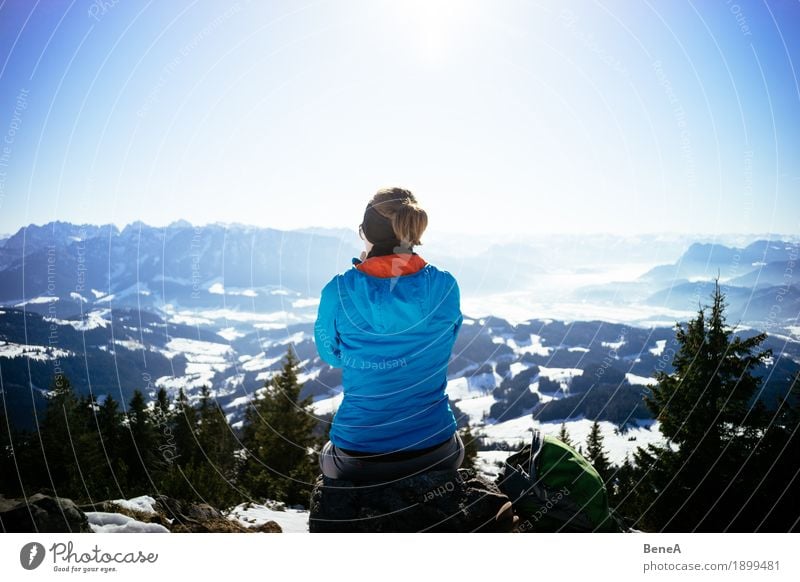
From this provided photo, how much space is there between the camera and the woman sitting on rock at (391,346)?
3678mm

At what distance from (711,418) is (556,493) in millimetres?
10555

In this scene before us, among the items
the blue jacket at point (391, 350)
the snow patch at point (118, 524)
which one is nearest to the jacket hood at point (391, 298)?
the blue jacket at point (391, 350)

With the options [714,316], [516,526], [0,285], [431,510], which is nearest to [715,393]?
[714,316]

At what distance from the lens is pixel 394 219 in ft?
11.9

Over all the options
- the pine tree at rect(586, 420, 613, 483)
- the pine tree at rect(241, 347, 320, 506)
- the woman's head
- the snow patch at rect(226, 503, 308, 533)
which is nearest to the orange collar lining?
the woman's head

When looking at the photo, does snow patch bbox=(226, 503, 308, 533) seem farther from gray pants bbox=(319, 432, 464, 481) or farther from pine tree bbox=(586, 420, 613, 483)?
pine tree bbox=(586, 420, 613, 483)

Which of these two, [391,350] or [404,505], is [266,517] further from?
[391,350]

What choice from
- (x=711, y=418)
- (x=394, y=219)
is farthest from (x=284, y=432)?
(x=394, y=219)

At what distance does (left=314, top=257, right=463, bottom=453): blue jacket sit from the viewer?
3.69 metres

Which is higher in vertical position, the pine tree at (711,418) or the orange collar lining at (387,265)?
the orange collar lining at (387,265)

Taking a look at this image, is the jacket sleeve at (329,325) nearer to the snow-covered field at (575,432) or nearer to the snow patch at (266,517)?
the snow patch at (266,517)

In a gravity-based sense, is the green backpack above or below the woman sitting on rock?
below

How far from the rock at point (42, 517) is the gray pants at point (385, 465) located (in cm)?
249

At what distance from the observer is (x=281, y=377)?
65.3 ft
